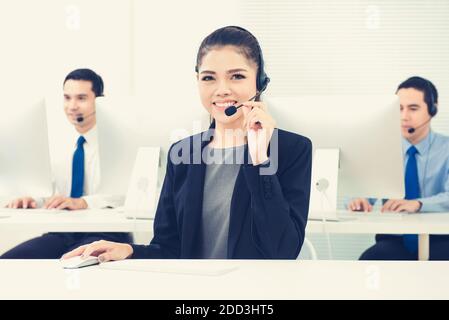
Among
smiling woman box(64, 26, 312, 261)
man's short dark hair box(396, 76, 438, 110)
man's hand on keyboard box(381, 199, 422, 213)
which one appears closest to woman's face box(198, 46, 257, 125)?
smiling woman box(64, 26, 312, 261)

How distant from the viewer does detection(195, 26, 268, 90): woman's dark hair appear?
6.23 feet

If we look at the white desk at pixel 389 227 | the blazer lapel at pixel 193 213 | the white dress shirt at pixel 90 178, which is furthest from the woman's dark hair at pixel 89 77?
the blazer lapel at pixel 193 213

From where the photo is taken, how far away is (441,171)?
3275 millimetres

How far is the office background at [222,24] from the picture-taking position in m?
4.68

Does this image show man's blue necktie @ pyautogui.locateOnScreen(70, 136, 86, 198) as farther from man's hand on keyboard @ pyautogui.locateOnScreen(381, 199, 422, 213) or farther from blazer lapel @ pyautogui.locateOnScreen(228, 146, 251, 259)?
blazer lapel @ pyautogui.locateOnScreen(228, 146, 251, 259)

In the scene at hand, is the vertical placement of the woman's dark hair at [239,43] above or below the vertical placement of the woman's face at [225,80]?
above

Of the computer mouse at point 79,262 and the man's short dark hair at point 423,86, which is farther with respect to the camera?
the man's short dark hair at point 423,86

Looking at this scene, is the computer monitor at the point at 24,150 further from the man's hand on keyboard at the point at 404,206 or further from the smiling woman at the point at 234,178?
the man's hand on keyboard at the point at 404,206

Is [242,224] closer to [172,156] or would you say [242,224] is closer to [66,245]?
[172,156]

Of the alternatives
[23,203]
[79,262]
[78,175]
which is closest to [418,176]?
[78,175]

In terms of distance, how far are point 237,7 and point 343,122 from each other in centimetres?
256

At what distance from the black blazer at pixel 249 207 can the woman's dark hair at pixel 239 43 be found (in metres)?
0.22

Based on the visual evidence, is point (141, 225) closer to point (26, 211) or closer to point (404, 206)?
point (26, 211)

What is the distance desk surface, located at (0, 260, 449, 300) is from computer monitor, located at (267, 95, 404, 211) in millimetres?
989
